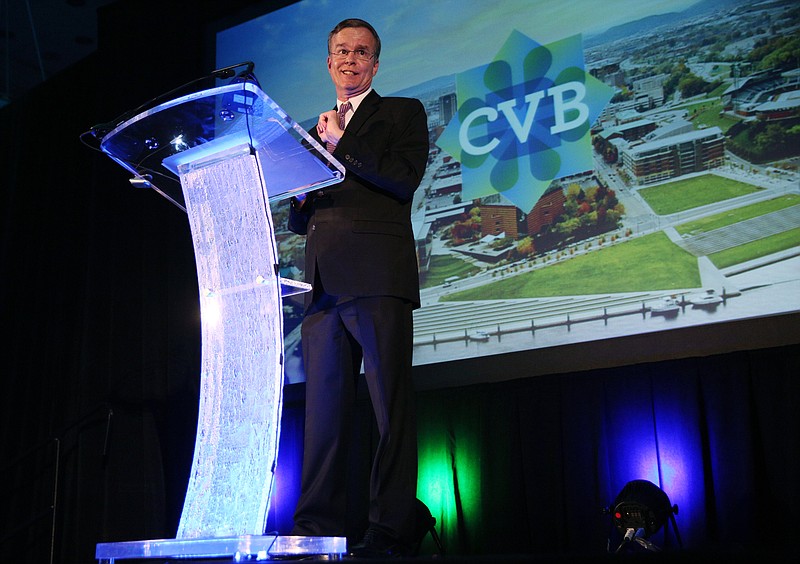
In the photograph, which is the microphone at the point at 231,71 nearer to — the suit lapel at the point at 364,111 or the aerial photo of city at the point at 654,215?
the suit lapel at the point at 364,111

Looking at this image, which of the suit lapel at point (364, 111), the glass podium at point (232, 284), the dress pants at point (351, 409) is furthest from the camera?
the suit lapel at point (364, 111)

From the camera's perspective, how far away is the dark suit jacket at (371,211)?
2.07m

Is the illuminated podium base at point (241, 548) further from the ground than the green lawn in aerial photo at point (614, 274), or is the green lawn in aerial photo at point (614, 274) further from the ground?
the green lawn in aerial photo at point (614, 274)

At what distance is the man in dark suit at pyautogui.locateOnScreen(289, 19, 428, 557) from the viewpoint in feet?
6.55

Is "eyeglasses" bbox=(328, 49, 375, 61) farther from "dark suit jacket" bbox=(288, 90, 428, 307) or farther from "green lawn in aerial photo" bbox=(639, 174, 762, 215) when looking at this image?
"green lawn in aerial photo" bbox=(639, 174, 762, 215)

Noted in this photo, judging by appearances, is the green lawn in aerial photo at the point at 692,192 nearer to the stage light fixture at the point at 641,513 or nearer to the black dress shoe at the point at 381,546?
the stage light fixture at the point at 641,513

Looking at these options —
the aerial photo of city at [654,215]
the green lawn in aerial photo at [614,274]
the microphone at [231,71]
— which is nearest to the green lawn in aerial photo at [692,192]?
the aerial photo of city at [654,215]

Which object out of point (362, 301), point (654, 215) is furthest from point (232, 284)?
point (654, 215)

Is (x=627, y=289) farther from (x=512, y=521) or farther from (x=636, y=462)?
(x=512, y=521)

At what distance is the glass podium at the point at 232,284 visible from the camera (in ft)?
5.53

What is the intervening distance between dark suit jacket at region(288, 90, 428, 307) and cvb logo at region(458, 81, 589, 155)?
1.61 m

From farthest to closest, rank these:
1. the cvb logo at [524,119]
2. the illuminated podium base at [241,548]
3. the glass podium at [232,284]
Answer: the cvb logo at [524,119] < the glass podium at [232,284] < the illuminated podium base at [241,548]

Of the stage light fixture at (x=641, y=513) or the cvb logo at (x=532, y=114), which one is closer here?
the stage light fixture at (x=641, y=513)

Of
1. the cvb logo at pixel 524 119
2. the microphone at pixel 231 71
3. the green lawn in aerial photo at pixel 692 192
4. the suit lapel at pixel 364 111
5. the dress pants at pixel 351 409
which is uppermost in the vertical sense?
the cvb logo at pixel 524 119
